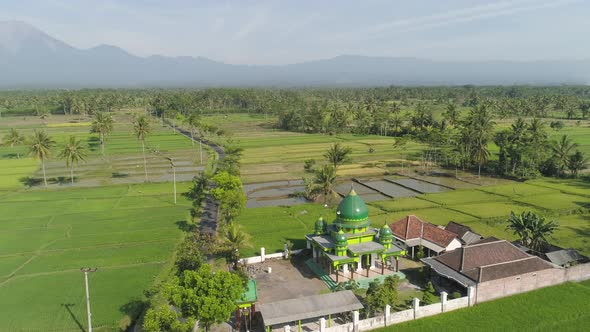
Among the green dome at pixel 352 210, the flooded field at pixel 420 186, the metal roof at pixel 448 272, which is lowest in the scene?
the flooded field at pixel 420 186

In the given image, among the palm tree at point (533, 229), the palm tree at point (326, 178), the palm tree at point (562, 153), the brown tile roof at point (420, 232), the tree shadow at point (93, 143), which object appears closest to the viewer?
the palm tree at point (533, 229)

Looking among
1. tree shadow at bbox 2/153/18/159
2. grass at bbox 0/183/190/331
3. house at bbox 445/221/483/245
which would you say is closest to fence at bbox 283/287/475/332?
house at bbox 445/221/483/245

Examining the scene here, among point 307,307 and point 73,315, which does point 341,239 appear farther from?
point 73,315

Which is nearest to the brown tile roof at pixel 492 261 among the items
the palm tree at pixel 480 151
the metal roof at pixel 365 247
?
the metal roof at pixel 365 247

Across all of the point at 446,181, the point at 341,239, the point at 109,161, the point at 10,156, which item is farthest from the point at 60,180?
the point at 446,181

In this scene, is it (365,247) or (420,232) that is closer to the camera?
(365,247)

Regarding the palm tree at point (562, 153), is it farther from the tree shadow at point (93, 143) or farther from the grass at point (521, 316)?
the tree shadow at point (93, 143)

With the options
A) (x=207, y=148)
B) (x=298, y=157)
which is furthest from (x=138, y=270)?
(x=207, y=148)
